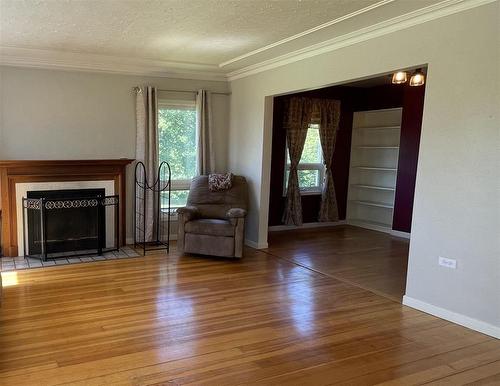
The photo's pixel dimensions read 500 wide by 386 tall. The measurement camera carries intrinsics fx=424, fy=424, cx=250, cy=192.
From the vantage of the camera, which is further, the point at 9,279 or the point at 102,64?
the point at 102,64

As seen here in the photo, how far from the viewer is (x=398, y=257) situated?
5582mm

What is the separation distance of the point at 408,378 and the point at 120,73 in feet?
16.1

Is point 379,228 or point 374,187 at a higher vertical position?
point 374,187

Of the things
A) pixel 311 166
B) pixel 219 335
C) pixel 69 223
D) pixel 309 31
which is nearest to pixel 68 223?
pixel 69 223

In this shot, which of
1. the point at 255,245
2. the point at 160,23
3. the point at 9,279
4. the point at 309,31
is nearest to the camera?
the point at 160,23

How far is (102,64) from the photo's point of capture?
5.46 meters

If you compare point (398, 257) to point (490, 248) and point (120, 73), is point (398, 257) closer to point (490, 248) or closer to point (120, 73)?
point (490, 248)

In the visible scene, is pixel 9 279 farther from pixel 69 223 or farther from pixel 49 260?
pixel 69 223

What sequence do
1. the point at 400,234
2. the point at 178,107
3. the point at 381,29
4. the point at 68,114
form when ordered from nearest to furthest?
the point at 381,29
the point at 68,114
the point at 178,107
the point at 400,234

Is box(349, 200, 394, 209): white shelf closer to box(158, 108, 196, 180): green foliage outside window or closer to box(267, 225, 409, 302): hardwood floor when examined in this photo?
box(267, 225, 409, 302): hardwood floor

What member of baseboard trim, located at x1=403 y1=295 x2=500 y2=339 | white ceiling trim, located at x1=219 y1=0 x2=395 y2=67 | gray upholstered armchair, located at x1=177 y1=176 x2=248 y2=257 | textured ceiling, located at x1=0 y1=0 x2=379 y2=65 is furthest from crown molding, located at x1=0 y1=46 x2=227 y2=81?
baseboard trim, located at x1=403 y1=295 x2=500 y2=339

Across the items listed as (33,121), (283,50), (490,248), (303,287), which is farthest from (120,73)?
(490,248)

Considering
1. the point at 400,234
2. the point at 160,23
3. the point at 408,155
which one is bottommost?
the point at 400,234

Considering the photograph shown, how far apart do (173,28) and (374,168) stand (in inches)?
187
